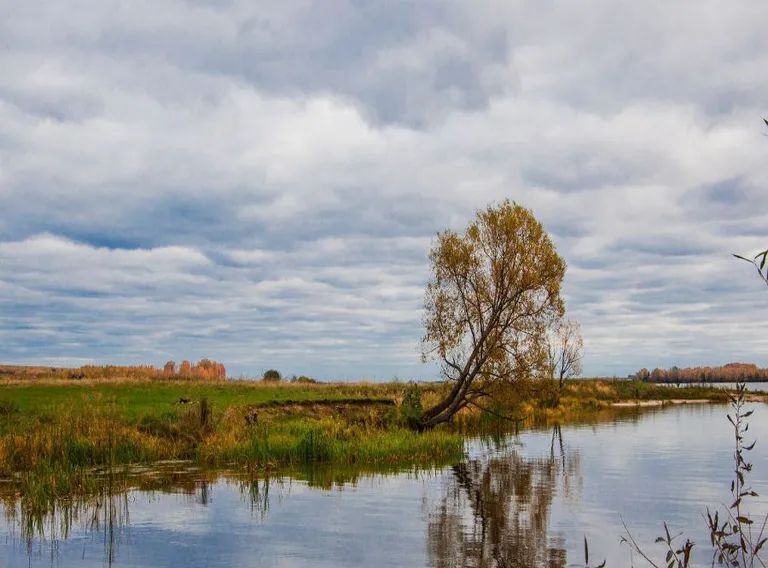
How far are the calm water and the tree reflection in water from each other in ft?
0.16

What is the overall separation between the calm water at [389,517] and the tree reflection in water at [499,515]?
0.16 feet

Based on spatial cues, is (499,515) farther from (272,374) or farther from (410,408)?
(272,374)

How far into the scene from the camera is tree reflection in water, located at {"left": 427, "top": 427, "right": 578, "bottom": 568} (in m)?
16.2

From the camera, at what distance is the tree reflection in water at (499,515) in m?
16.2

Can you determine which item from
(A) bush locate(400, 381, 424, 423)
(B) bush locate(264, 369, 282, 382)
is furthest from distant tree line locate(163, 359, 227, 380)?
(A) bush locate(400, 381, 424, 423)

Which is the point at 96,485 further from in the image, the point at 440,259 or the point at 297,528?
the point at 440,259

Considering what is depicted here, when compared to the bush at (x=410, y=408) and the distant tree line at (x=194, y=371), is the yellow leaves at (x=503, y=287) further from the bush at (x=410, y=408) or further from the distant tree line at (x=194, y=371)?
the distant tree line at (x=194, y=371)

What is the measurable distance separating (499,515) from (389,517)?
3.25m

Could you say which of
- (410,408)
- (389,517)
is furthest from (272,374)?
(389,517)

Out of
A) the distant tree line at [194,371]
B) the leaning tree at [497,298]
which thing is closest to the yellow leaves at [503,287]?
the leaning tree at [497,298]

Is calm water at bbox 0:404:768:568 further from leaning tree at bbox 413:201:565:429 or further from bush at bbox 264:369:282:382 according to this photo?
bush at bbox 264:369:282:382

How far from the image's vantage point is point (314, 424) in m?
36.3

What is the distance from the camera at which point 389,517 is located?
20391 mm

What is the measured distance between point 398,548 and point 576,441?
28089 millimetres
